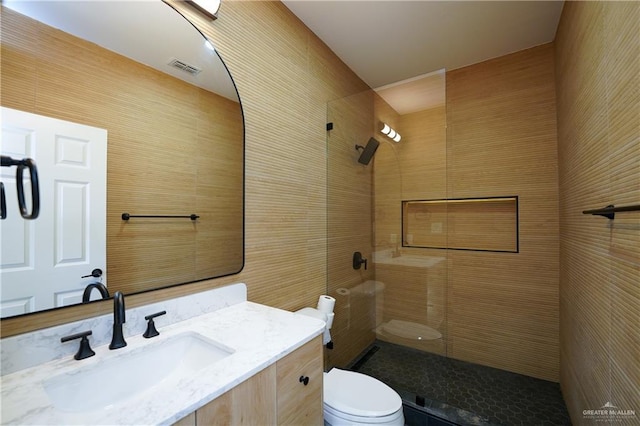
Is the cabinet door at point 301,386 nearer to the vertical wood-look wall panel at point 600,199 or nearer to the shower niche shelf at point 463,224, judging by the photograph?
the vertical wood-look wall panel at point 600,199

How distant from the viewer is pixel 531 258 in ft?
7.16

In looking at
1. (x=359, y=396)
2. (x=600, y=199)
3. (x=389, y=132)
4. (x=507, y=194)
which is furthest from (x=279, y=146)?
(x=507, y=194)

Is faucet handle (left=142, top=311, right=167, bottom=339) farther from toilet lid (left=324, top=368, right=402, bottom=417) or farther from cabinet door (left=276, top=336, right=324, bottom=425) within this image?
toilet lid (left=324, top=368, right=402, bottom=417)

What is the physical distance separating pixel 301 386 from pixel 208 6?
1.66m

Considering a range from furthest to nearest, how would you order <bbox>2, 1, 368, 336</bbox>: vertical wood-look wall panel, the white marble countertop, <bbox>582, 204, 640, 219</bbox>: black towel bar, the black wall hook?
the black wall hook
<bbox>2, 1, 368, 336</bbox>: vertical wood-look wall panel
<bbox>582, 204, 640, 219</bbox>: black towel bar
the white marble countertop

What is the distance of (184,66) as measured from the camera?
1194 mm

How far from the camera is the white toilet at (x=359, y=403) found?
4.19 feet

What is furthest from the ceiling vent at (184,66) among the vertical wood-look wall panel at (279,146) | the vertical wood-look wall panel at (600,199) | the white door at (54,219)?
the vertical wood-look wall panel at (600,199)

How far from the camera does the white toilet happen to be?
1.28 m

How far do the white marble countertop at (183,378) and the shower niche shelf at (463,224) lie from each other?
1411 millimetres

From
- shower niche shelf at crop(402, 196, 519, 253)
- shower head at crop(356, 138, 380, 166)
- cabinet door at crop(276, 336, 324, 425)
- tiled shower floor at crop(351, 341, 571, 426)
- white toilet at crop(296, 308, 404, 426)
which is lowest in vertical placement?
tiled shower floor at crop(351, 341, 571, 426)

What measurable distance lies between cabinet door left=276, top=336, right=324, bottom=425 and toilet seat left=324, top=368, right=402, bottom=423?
30cm

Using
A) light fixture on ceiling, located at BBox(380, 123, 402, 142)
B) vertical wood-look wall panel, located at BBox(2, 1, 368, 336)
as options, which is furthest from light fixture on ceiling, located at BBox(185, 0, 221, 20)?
light fixture on ceiling, located at BBox(380, 123, 402, 142)

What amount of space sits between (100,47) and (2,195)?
586 millimetres
